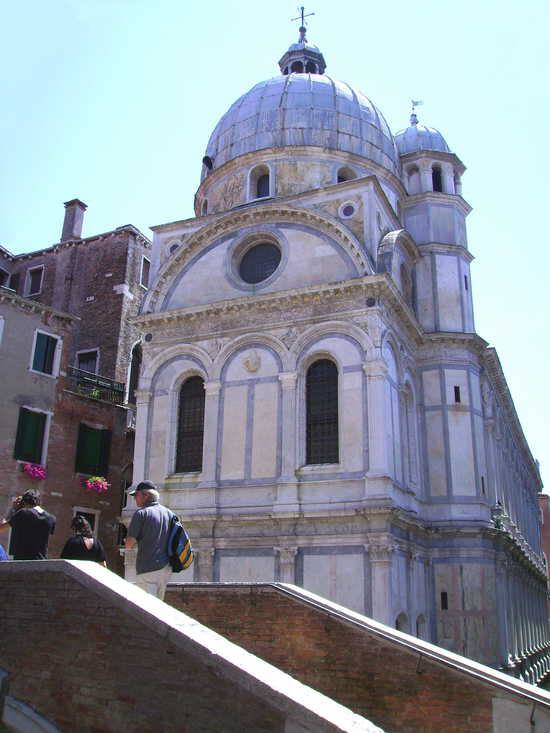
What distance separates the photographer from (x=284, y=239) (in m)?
22.1

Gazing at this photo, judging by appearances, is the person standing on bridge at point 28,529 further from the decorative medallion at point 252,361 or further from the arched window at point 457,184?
the arched window at point 457,184

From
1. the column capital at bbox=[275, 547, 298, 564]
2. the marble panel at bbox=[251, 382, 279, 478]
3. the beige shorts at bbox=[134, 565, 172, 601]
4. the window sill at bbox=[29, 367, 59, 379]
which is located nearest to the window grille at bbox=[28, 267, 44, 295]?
the window sill at bbox=[29, 367, 59, 379]

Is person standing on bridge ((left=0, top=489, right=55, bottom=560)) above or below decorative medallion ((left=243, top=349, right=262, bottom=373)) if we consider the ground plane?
below

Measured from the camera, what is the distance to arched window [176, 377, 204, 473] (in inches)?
845

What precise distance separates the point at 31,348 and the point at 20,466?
368 centimetres

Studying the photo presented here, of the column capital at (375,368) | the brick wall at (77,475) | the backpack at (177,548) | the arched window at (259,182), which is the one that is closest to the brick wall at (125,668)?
the backpack at (177,548)

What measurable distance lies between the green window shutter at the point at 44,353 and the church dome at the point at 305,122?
932 centimetres

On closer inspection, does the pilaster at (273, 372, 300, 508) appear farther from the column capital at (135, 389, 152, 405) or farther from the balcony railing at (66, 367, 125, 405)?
the balcony railing at (66, 367, 125, 405)

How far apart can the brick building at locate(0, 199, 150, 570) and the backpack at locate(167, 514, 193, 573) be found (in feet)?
48.2

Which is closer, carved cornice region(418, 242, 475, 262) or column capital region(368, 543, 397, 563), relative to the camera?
column capital region(368, 543, 397, 563)

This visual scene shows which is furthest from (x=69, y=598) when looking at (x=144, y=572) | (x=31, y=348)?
(x=31, y=348)

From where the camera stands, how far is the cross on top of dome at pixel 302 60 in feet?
103

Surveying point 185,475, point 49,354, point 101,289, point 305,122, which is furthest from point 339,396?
point 101,289

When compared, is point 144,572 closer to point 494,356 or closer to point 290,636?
point 290,636
